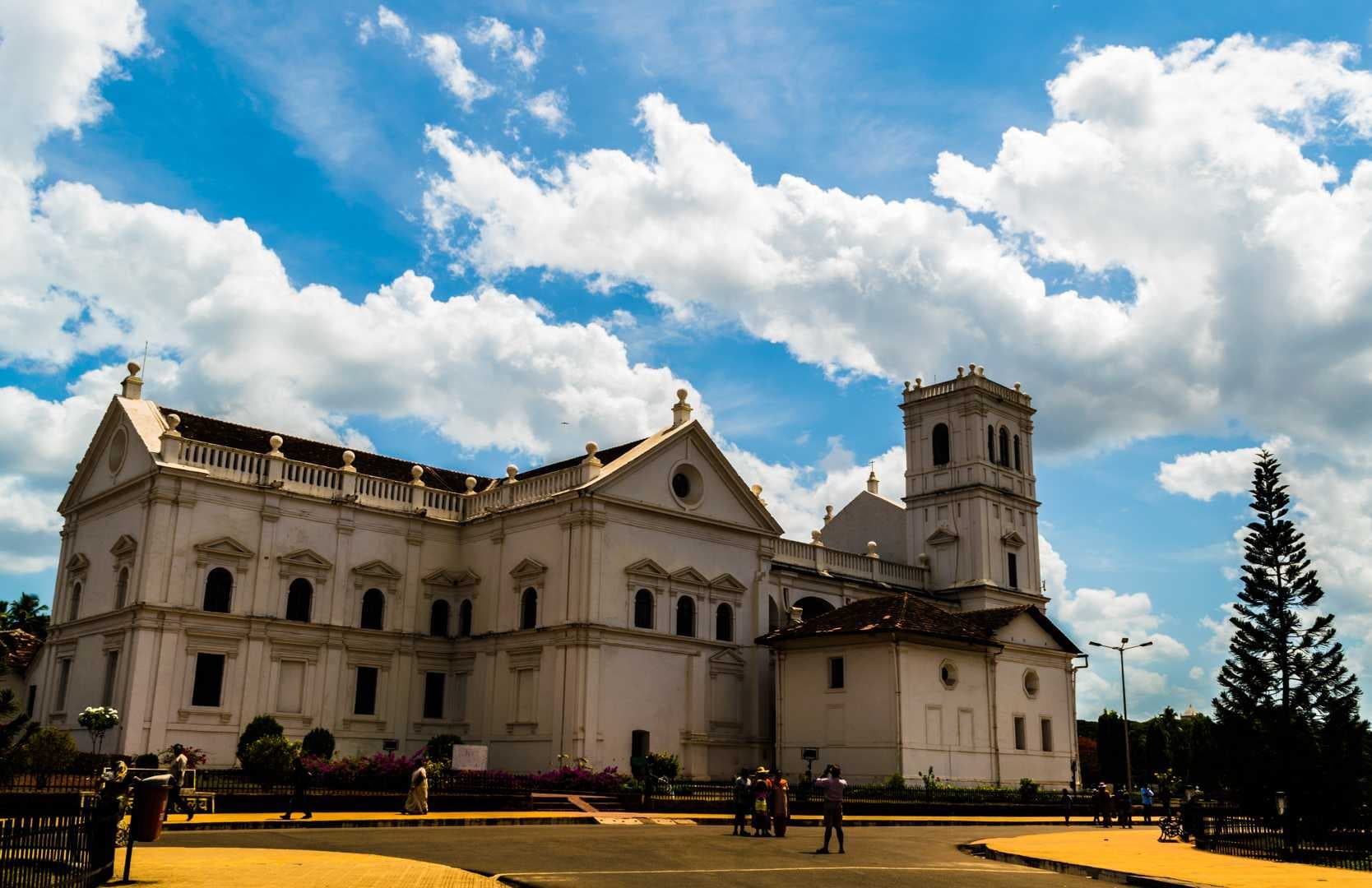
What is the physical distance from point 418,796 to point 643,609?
17.6m

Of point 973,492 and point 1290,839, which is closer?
point 1290,839

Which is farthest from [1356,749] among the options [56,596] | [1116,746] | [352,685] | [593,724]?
[1116,746]

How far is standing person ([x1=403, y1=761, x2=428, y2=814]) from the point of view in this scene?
2966cm

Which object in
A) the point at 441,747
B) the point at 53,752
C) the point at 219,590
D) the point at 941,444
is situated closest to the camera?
the point at 53,752

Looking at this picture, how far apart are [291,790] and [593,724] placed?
14.3 meters

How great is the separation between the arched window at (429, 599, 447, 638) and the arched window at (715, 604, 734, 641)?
11.0m

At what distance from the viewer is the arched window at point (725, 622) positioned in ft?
161

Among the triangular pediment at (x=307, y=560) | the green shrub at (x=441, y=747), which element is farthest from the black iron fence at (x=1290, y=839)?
the triangular pediment at (x=307, y=560)

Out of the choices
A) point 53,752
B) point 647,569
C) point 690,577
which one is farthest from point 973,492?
point 53,752

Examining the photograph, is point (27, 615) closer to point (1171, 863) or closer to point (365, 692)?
point (365, 692)

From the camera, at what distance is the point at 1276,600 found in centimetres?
3391

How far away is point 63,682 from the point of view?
45.4m

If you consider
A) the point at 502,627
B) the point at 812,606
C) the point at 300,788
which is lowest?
the point at 300,788

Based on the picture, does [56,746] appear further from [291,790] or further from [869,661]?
[869,661]
